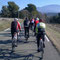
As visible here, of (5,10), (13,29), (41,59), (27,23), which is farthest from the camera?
(5,10)

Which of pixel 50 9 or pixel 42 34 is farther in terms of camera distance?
pixel 50 9

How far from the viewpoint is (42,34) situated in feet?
34.4

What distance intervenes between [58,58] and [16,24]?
3.61 metres

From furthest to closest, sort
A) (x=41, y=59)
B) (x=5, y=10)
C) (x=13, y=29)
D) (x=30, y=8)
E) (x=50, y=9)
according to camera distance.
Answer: (x=30, y=8) → (x=5, y=10) → (x=50, y=9) → (x=13, y=29) → (x=41, y=59)

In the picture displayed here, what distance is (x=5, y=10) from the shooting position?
340ft

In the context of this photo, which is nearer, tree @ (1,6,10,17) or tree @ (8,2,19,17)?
tree @ (1,6,10,17)

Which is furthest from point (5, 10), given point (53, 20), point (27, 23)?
point (27, 23)

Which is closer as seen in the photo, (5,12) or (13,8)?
(5,12)

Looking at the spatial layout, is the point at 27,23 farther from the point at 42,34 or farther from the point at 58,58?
the point at 58,58

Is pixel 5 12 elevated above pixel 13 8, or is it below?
below

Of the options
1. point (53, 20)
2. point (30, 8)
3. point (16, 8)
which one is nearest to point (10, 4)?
point (16, 8)

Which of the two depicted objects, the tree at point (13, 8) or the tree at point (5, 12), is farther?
the tree at point (13, 8)

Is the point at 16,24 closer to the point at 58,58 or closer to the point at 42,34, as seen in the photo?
the point at 42,34

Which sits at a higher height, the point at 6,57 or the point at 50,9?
the point at 50,9
